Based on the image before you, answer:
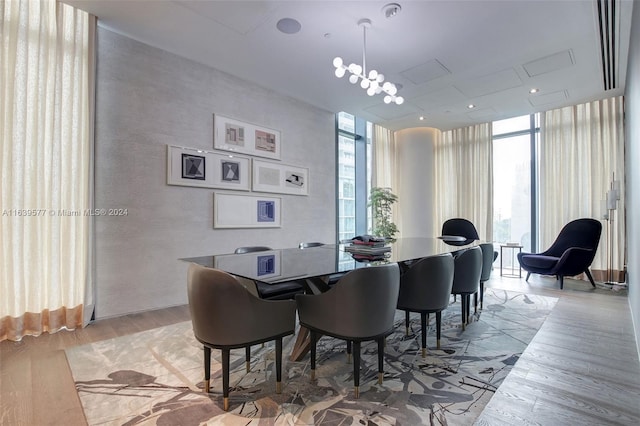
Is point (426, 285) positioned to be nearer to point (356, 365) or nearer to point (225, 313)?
point (356, 365)

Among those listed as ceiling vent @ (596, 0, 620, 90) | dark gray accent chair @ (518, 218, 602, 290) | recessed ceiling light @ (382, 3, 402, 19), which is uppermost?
ceiling vent @ (596, 0, 620, 90)

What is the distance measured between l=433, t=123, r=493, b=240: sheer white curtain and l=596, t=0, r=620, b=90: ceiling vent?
7.90ft

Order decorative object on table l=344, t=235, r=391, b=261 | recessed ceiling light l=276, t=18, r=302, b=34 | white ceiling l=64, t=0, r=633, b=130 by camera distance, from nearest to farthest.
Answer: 1. decorative object on table l=344, t=235, r=391, b=261
2. white ceiling l=64, t=0, r=633, b=130
3. recessed ceiling light l=276, t=18, r=302, b=34

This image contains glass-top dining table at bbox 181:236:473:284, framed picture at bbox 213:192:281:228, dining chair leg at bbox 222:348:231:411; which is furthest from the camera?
framed picture at bbox 213:192:281:228

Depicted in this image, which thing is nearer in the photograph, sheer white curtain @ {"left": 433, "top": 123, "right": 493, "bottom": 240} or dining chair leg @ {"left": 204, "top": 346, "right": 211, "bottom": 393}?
dining chair leg @ {"left": 204, "top": 346, "right": 211, "bottom": 393}

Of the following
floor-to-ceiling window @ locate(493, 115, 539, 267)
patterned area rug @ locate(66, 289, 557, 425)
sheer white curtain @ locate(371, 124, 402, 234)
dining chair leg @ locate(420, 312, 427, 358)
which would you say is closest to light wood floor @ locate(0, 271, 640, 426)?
patterned area rug @ locate(66, 289, 557, 425)

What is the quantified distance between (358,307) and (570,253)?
4566mm

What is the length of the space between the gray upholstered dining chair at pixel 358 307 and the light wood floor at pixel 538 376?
2.36ft

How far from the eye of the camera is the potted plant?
627cm

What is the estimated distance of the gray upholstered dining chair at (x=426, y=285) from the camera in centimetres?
232

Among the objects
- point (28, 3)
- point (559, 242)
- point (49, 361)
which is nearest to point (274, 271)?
point (49, 361)

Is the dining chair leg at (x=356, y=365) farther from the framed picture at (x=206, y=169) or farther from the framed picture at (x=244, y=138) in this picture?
the framed picture at (x=244, y=138)

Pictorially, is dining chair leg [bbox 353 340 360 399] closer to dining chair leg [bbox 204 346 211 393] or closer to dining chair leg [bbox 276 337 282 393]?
dining chair leg [bbox 276 337 282 393]

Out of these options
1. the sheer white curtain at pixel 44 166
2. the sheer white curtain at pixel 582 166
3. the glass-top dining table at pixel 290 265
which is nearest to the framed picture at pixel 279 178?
the sheer white curtain at pixel 44 166
